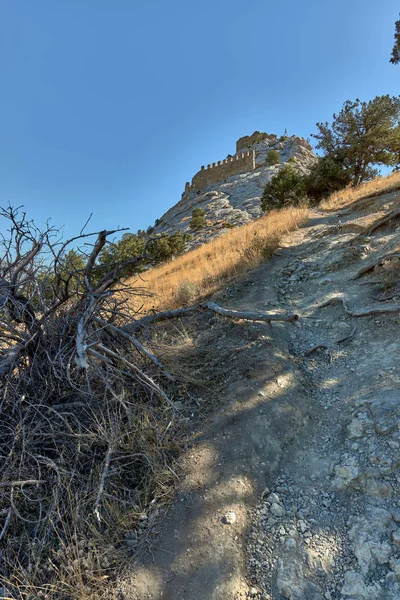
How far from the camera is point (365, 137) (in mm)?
15188

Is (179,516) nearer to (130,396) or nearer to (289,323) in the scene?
(130,396)

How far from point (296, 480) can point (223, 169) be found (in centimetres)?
4618

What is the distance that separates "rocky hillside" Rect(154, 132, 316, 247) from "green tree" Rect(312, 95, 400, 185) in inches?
334

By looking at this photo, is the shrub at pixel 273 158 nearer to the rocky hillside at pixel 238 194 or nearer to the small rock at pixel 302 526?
the rocky hillside at pixel 238 194

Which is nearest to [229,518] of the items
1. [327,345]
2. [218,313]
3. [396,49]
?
[327,345]

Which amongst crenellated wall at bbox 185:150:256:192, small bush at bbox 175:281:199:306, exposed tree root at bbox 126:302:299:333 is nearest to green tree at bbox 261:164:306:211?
small bush at bbox 175:281:199:306

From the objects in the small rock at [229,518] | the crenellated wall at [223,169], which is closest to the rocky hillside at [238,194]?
the crenellated wall at [223,169]

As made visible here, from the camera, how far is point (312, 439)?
2814mm

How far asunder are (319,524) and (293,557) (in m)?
0.30

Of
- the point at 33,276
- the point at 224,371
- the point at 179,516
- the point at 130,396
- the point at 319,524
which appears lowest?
the point at 319,524

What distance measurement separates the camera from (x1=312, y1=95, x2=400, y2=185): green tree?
14.9 meters

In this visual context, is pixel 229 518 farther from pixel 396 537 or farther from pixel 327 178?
pixel 327 178

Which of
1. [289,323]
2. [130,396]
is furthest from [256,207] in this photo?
[130,396]

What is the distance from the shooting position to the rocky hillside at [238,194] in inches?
1042
